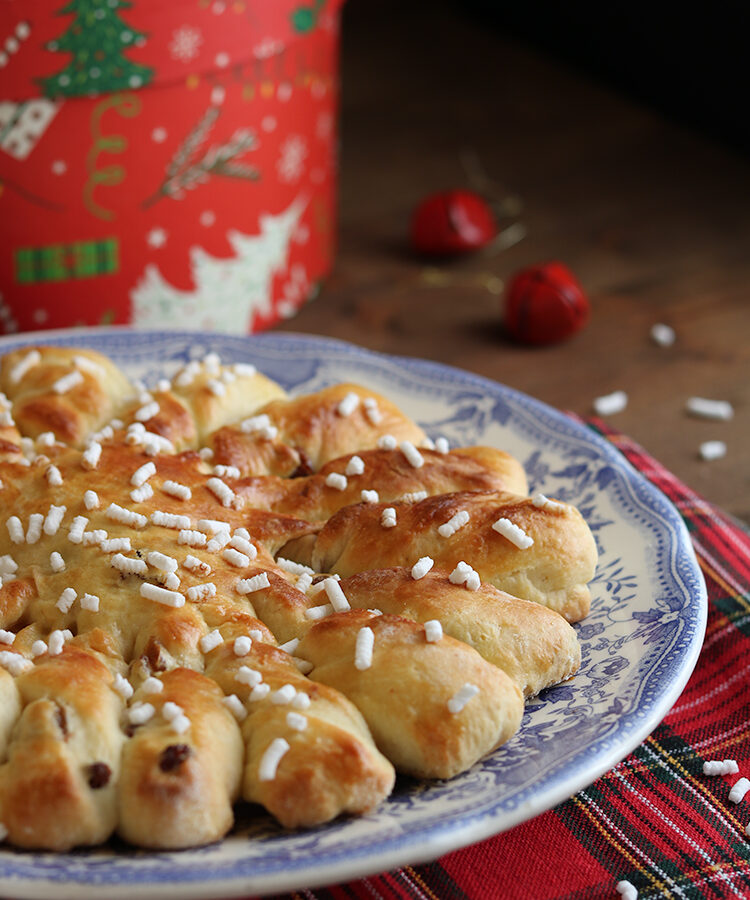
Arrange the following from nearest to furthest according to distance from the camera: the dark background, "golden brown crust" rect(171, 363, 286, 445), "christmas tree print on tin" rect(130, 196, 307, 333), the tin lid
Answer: "golden brown crust" rect(171, 363, 286, 445) → the tin lid → "christmas tree print on tin" rect(130, 196, 307, 333) → the dark background

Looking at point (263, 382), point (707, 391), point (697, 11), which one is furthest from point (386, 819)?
point (697, 11)

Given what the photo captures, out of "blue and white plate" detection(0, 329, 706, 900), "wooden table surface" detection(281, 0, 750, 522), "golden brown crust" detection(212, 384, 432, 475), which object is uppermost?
"golden brown crust" detection(212, 384, 432, 475)

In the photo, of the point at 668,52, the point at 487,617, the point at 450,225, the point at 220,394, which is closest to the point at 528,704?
the point at 487,617

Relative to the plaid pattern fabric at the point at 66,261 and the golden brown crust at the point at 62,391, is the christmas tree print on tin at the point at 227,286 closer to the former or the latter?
the plaid pattern fabric at the point at 66,261

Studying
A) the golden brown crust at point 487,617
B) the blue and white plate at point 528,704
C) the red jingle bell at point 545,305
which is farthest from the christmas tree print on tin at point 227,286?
the golden brown crust at point 487,617

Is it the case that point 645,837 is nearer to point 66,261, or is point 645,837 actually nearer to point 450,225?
point 66,261

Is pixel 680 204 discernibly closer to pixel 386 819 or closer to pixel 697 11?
pixel 697 11

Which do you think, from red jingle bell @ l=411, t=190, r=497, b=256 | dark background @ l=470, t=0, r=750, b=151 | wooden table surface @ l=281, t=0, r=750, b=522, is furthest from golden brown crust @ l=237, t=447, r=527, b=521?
dark background @ l=470, t=0, r=750, b=151

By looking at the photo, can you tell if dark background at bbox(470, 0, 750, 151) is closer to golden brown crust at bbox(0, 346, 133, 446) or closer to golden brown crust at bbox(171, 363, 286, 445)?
golden brown crust at bbox(171, 363, 286, 445)
